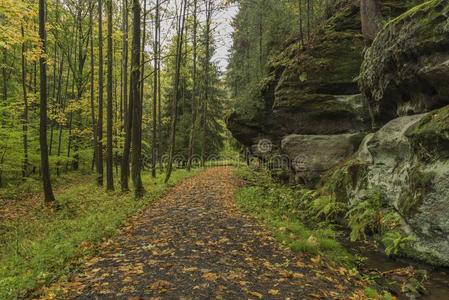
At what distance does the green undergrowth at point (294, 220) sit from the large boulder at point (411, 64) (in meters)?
3.77

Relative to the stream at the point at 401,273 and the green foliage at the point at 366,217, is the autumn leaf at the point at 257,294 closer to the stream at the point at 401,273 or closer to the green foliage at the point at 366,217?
the stream at the point at 401,273

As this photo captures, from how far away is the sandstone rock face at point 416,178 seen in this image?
19.2ft

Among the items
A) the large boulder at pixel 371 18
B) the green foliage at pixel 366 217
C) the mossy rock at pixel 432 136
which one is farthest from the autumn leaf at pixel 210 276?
the large boulder at pixel 371 18

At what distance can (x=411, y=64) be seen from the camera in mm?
7934

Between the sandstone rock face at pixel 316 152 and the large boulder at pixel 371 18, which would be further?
the sandstone rock face at pixel 316 152

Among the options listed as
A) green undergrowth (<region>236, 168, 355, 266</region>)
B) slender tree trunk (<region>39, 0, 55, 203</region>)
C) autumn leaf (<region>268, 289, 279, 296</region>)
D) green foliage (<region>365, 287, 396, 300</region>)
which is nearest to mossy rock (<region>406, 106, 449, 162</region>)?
green undergrowth (<region>236, 168, 355, 266</region>)

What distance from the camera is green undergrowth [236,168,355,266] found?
Result: 637 cm

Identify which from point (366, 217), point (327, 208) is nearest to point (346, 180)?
point (327, 208)

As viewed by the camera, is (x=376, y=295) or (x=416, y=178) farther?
(x=416, y=178)

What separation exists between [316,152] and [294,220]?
13.1 ft

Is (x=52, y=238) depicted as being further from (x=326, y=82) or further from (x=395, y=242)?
(x=326, y=82)

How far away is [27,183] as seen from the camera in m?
17.6

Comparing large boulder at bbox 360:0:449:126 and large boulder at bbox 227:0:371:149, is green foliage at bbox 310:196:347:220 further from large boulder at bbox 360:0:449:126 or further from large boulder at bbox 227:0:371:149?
large boulder at bbox 227:0:371:149

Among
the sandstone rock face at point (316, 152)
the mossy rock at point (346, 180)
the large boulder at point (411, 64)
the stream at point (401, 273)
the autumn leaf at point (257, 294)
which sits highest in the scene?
the large boulder at point (411, 64)
